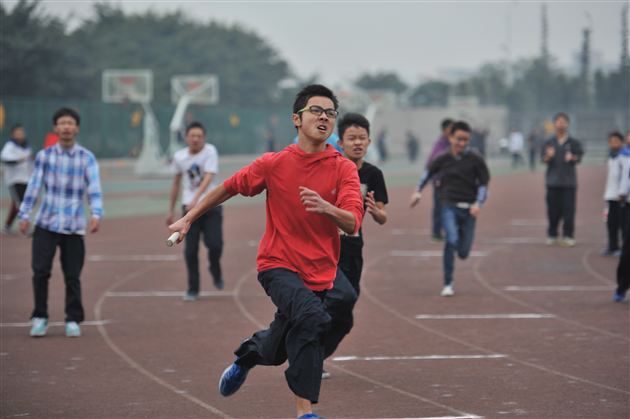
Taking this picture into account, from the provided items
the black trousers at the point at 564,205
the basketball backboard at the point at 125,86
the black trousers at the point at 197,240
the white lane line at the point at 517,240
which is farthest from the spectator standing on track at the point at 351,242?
the basketball backboard at the point at 125,86

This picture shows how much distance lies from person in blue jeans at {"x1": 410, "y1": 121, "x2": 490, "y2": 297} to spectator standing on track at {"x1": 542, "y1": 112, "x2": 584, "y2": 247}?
5637 millimetres

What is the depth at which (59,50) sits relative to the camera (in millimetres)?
59000

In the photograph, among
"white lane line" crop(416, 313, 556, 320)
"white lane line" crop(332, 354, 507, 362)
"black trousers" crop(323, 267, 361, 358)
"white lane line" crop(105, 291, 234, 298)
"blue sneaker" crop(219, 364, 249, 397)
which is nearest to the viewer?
"blue sneaker" crop(219, 364, 249, 397)

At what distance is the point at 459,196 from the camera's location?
13.0 meters

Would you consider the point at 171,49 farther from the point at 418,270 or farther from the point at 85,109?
the point at 418,270

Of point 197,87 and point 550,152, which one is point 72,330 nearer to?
point 550,152

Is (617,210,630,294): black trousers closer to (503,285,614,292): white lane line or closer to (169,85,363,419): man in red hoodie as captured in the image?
(503,285,614,292): white lane line

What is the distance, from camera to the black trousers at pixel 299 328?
625 centimetres

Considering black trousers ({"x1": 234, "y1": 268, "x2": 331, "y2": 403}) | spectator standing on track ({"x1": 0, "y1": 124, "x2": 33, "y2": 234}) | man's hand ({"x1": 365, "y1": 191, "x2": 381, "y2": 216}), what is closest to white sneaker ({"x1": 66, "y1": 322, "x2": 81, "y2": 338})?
man's hand ({"x1": 365, "y1": 191, "x2": 381, "y2": 216})

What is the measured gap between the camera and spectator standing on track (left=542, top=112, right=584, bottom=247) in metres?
18.5

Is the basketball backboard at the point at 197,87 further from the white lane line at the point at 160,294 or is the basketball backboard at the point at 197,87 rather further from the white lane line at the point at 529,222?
the white lane line at the point at 160,294

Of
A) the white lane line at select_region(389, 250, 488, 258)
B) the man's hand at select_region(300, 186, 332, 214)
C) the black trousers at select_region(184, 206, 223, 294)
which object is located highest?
the man's hand at select_region(300, 186, 332, 214)

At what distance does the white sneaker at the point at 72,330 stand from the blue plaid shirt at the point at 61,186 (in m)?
0.82

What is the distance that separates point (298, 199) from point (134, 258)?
11.0 meters
